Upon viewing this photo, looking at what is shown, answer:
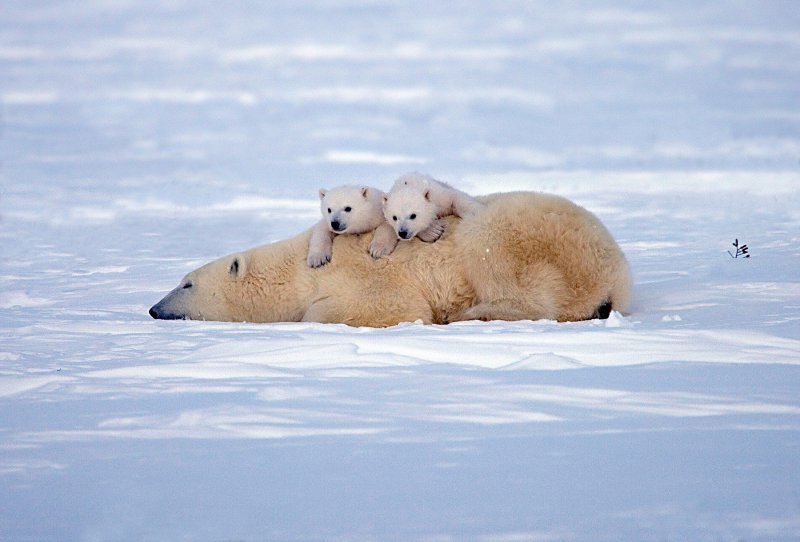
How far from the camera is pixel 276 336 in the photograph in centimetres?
490

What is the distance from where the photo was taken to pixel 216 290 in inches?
252

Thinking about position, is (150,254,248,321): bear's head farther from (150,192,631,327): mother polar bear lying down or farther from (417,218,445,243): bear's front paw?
(417,218,445,243): bear's front paw

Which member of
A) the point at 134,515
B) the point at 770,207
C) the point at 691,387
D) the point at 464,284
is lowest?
the point at 134,515

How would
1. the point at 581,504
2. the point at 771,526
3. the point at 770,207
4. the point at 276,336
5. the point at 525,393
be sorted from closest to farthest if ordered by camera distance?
1. the point at 771,526
2. the point at 581,504
3. the point at 525,393
4. the point at 276,336
5. the point at 770,207

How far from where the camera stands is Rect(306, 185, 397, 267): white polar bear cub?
6109mm

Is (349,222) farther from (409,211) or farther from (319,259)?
(409,211)

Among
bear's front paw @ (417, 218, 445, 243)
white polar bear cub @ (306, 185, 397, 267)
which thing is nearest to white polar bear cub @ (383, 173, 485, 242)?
bear's front paw @ (417, 218, 445, 243)

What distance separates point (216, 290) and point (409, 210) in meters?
1.42

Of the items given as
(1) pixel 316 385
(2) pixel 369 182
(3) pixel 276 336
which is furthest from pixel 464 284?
(2) pixel 369 182

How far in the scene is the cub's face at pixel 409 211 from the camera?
5.87 metres

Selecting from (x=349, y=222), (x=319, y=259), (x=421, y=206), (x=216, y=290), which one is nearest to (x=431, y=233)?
(x=421, y=206)

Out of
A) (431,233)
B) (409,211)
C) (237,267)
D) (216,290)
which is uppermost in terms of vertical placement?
(409,211)

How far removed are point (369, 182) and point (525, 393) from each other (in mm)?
9270

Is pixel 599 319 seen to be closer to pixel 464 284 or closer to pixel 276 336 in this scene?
pixel 464 284
